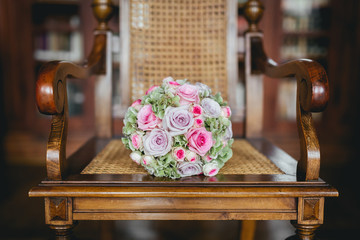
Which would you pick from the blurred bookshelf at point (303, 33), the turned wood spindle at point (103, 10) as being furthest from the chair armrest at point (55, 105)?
the blurred bookshelf at point (303, 33)

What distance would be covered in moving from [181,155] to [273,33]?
226cm

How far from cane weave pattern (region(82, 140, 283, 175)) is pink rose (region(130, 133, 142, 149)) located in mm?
57

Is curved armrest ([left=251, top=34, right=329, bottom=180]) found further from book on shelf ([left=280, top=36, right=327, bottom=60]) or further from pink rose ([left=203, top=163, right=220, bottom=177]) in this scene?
book on shelf ([left=280, top=36, right=327, bottom=60])

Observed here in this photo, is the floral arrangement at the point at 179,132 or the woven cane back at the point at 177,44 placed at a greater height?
the woven cane back at the point at 177,44

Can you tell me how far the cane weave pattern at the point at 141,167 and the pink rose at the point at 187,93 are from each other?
0.15 m

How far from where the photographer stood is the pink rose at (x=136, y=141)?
25.6 inches

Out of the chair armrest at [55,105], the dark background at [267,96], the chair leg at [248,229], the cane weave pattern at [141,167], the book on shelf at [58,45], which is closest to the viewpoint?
the chair armrest at [55,105]

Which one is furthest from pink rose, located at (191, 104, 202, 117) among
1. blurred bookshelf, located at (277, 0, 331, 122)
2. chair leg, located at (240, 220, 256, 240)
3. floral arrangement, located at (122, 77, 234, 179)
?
blurred bookshelf, located at (277, 0, 331, 122)

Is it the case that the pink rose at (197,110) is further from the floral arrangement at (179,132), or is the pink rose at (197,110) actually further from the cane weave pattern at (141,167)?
the cane weave pattern at (141,167)

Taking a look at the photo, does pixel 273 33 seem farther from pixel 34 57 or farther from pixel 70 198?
pixel 70 198

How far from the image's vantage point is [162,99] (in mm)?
648

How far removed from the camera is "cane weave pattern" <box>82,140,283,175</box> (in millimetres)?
684

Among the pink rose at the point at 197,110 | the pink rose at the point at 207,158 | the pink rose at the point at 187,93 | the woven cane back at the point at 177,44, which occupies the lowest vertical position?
the pink rose at the point at 207,158

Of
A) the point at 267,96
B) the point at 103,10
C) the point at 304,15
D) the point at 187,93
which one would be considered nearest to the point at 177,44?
the point at 103,10
